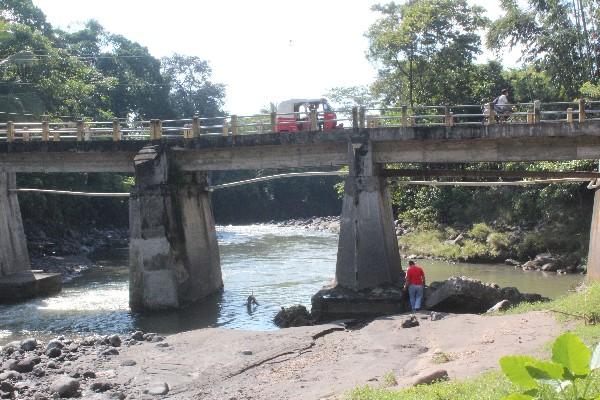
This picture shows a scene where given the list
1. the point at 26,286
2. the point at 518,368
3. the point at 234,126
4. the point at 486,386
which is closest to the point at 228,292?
the point at 234,126

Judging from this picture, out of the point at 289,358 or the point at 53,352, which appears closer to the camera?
the point at 289,358

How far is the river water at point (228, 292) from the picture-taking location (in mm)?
21906

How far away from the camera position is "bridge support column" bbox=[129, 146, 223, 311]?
23875 millimetres

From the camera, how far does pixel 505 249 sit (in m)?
35.4

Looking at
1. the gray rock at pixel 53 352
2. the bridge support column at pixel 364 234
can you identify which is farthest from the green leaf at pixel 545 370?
the bridge support column at pixel 364 234

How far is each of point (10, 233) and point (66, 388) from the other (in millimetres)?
17267

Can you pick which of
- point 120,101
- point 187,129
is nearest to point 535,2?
point 187,129

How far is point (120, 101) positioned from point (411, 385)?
6660 centimetres

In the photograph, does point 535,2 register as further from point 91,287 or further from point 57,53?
point 57,53

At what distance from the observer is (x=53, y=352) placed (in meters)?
16.9

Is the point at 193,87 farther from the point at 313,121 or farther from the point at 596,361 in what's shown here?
the point at 596,361

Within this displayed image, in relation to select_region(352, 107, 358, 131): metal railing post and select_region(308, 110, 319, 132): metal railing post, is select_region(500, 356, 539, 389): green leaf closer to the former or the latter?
select_region(352, 107, 358, 131): metal railing post

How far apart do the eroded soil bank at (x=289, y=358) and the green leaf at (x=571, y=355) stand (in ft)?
28.5

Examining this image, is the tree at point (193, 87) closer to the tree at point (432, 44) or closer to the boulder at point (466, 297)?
the tree at point (432, 44)
